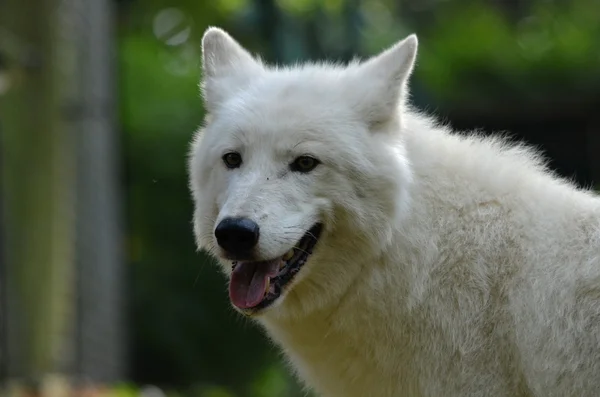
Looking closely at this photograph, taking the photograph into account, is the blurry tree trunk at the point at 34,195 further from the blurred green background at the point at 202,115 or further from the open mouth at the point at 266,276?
the open mouth at the point at 266,276

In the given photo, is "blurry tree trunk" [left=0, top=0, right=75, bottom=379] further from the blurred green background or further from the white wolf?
the white wolf

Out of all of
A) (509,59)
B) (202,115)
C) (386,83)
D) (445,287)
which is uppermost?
(386,83)

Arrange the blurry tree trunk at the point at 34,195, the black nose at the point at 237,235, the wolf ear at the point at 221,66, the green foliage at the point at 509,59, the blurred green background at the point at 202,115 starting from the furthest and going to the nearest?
the green foliage at the point at 509,59, the blurred green background at the point at 202,115, the blurry tree trunk at the point at 34,195, the wolf ear at the point at 221,66, the black nose at the point at 237,235

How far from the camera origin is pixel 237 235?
4559 mm

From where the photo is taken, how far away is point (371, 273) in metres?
4.86

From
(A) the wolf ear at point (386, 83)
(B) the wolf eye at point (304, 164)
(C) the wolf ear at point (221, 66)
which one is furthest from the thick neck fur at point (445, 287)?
(C) the wolf ear at point (221, 66)

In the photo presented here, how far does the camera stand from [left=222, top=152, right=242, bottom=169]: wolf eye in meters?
4.91

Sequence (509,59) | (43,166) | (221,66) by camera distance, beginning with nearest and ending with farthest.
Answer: (221,66)
(43,166)
(509,59)

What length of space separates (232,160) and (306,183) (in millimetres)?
410

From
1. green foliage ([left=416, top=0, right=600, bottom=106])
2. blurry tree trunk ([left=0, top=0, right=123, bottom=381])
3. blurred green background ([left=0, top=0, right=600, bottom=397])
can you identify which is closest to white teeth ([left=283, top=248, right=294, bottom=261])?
blurry tree trunk ([left=0, top=0, right=123, bottom=381])

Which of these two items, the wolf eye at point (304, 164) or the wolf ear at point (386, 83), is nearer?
the wolf eye at point (304, 164)

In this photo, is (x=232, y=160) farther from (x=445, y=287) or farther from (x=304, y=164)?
(x=445, y=287)

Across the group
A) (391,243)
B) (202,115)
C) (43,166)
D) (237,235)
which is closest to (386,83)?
(391,243)

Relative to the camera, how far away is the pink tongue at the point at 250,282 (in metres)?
4.71
